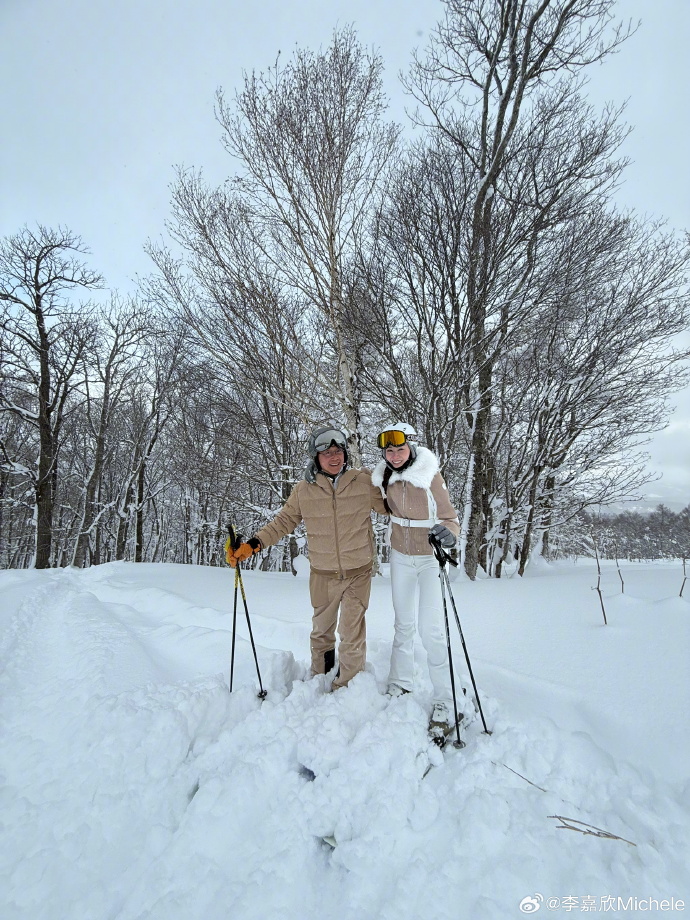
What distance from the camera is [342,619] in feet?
10.1

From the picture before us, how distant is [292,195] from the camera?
6.43m

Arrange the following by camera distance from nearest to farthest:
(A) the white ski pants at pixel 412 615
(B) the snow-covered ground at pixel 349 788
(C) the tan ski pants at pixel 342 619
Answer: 1. (B) the snow-covered ground at pixel 349 788
2. (A) the white ski pants at pixel 412 615
3. (C) the tan ski pants at pixel 342 619

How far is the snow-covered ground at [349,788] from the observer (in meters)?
1.59

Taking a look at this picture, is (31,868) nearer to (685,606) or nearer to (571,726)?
(571,726)

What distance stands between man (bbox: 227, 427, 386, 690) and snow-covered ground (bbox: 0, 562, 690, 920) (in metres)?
0.38

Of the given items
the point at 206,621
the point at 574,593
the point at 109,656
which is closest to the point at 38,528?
the point at 206,621

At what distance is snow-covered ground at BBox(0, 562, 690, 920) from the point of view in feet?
5.23

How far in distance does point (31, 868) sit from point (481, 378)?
7122 millimetres

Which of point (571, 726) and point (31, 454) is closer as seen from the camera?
point (571, 726)

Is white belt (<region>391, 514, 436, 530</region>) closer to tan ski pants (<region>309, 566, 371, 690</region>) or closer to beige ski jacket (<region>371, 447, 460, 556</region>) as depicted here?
beige ski jacket (<region>371, 447, 460, 556</region>)

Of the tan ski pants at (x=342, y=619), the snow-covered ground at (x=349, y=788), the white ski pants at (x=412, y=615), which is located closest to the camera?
the snow-covered ground at (x=349, y=788)

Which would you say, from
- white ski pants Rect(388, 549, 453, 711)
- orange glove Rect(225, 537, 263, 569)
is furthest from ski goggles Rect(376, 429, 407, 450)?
orange glove Rect(225, 537, 263, 569)

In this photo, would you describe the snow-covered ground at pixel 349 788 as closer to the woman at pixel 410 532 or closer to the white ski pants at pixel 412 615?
the white ski pants at pixel 412 615

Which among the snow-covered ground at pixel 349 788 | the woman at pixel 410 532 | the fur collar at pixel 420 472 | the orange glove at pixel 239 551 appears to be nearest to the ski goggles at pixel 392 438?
the woman at pixel 410 532
